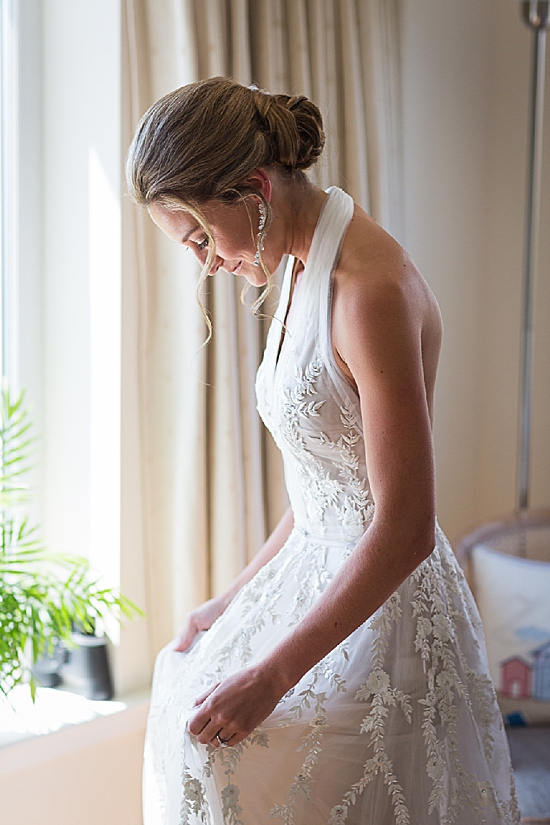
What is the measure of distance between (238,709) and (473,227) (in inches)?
77.6

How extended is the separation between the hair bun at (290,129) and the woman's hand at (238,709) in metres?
0.69

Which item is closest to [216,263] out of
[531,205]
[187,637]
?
[187,637]

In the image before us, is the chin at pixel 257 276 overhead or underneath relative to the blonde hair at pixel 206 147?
underneath

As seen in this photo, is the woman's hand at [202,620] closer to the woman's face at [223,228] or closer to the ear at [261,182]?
the woman's face at [223,228]

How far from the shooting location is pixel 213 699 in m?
1.00

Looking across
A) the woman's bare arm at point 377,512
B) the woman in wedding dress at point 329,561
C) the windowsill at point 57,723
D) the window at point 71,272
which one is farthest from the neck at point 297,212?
the windowsill at point 57,723

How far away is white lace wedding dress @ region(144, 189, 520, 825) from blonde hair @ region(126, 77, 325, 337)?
14 cm

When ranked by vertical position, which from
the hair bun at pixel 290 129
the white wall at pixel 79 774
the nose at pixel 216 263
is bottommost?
the white wall at pixel 79 774

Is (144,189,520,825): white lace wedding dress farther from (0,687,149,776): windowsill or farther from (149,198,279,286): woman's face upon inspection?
(0,687,149,776): windowsill

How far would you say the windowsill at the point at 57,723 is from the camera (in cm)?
166

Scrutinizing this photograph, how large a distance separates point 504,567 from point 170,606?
849mm

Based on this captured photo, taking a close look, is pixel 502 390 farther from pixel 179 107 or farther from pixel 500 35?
pixel 179 107

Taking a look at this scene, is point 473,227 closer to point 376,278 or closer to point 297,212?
point 297,212

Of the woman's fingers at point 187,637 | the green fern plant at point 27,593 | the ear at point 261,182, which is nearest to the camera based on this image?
the ear at point 261,182
